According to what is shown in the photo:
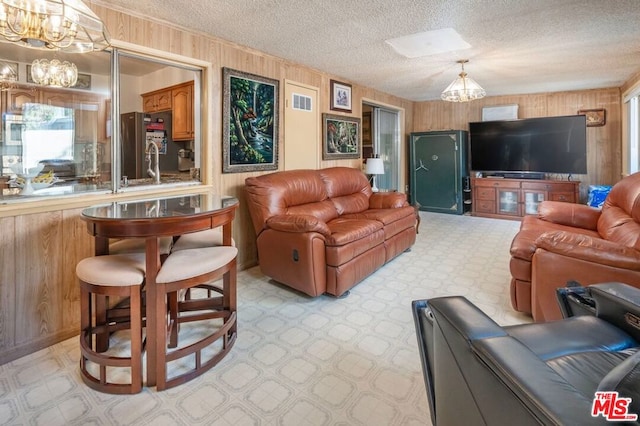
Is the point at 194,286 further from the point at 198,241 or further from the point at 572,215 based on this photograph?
the point at 572,215

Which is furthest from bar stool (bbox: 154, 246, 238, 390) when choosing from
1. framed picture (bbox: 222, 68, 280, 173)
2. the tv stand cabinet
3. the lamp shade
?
the tv stand cabinet

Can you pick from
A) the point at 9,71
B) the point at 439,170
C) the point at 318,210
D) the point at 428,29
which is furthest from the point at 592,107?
the point at 9,71

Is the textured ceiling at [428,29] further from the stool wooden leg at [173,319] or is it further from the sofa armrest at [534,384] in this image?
the sofa armrest at [534,384]

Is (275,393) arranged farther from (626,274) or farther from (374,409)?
(626,274)

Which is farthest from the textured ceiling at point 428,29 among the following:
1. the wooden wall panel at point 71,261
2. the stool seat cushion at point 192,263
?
the stool seat cushion at point 192,263

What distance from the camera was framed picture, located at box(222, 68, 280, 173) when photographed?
3.31 meters

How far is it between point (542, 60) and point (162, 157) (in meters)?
4.48

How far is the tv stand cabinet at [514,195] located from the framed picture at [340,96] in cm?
314

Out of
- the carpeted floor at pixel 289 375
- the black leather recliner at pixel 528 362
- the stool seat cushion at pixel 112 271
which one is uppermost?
the stool seat cushion at pixel 112 271

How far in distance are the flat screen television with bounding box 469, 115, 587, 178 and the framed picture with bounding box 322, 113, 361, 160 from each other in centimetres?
272

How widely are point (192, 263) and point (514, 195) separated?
606 cm

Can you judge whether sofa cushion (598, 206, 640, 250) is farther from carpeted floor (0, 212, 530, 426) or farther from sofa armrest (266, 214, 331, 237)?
sofa armrest (266, 214, 331, 237)

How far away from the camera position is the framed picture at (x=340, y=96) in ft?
15.5

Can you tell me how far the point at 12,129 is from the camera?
225 centimetres
